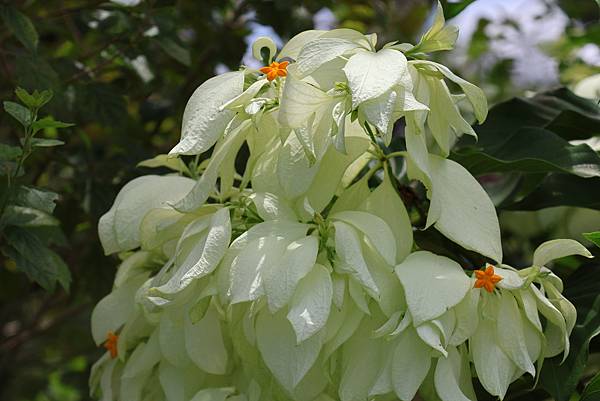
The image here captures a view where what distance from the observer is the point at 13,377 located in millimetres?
1369

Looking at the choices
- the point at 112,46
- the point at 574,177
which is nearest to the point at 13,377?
the point at 112,46

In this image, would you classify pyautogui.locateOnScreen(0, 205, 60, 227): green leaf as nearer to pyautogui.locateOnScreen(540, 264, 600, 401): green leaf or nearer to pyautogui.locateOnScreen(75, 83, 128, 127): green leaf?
pyautogui.locateOnScreen(75, 83, 128, 127): green leaf

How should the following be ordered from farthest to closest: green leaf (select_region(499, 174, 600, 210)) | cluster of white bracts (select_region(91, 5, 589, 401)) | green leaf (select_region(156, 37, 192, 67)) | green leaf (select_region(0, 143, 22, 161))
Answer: green leaf (select_region(156, 37, 192, 67)) → green leaf (select_region(499, 174, 600, 210)) → green leaf (select_region(0, 143, 22, 161)) → cluster of white bracts (select_region(91, 5, 589, 401))

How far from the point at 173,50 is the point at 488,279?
18.9 inches

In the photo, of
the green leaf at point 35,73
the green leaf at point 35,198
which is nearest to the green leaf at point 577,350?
the green leaf at point 35,198

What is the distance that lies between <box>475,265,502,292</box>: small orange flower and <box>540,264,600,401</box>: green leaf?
95 millimetres

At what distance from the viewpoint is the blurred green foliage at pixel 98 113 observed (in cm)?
73

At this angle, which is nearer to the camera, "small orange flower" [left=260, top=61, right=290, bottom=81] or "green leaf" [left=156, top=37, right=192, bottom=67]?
"small orange flower" [left=260, top=61, right=290, bottom=81]

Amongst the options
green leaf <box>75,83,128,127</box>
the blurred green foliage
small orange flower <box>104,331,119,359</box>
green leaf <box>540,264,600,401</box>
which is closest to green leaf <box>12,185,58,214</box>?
the blurred green foliage

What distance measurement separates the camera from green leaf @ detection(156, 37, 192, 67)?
0.88m

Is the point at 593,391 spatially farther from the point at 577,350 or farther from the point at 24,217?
the point at 24,217

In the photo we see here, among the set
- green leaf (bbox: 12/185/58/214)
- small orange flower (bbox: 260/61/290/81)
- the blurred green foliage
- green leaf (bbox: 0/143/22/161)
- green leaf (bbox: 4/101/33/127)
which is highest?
small orange flower (bbox: 260/61/290/81)

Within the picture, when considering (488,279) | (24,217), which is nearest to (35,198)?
(24,217)

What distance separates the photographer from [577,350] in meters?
0.57
